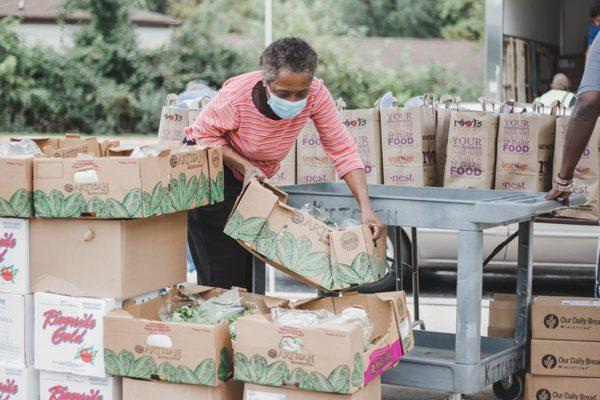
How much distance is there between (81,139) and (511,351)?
2464 mm

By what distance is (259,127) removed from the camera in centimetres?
457

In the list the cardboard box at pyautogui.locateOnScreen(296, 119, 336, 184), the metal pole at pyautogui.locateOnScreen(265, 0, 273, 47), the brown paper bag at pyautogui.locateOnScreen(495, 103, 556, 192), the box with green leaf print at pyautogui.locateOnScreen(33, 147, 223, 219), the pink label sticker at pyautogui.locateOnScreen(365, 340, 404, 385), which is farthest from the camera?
the metal pole at pyautogui.locateOnScreen(265, 0, 273, 47)

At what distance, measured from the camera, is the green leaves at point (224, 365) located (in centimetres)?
389

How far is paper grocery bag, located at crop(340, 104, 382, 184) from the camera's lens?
5.68m

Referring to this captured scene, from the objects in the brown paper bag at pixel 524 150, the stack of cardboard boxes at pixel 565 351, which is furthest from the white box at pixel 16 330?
the brown paper bag at pixel 524 150

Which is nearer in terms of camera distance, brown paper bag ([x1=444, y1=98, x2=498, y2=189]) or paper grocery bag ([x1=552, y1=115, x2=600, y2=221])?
brown paper bag ([x1=444, y1=98, x2=498, y2=189])

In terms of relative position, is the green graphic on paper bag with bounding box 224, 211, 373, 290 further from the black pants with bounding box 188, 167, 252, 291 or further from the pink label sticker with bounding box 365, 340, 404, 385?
the black pants with bounding box 188, 167, 252, 291

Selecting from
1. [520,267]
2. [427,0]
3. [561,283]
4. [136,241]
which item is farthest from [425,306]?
[427,0]

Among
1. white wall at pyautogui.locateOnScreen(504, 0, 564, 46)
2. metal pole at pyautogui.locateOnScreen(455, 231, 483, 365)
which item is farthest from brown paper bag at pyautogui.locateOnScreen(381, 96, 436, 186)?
white wall at pyautogui.locateOnScreen(504, 0, 564, 46)

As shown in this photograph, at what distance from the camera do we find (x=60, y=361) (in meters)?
4.19

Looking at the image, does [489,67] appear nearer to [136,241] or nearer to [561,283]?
[561,283]

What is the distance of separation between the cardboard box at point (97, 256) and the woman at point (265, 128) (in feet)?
1.84

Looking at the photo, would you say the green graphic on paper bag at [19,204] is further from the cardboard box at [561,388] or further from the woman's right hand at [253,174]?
the cardboard box at [561,388]

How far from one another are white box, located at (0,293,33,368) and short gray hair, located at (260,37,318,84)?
146 cm
